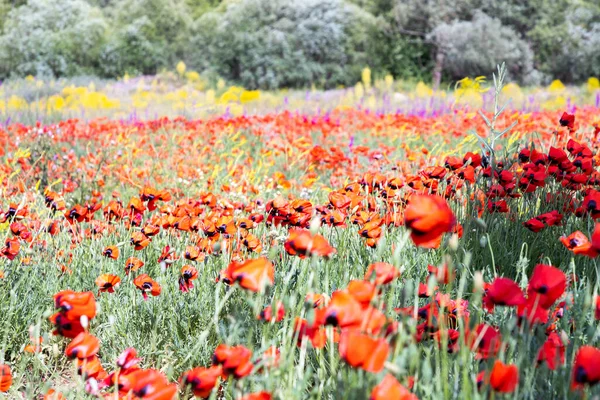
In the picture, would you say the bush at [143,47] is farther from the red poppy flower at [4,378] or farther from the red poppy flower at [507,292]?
the red poppy flower at [507,292]

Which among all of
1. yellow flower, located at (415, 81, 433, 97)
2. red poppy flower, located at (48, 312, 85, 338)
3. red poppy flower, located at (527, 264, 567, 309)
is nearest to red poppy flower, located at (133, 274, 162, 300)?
red poppy flower, located at (48, 312, 85, 338)

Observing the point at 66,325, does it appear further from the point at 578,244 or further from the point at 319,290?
the point at 578,244

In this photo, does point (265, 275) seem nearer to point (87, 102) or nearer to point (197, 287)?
point (197, 287)

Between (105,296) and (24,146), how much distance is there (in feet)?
10.4

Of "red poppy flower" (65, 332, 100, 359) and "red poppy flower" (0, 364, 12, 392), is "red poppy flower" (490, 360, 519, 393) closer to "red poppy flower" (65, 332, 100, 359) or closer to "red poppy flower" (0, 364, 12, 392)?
"red poppy flower" (65, 332, 100, 359)

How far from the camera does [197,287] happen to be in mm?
2174

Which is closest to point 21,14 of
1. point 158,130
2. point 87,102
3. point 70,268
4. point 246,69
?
point 246,69

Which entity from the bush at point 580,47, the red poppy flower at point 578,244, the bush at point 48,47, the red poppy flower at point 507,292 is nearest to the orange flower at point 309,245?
the red poppy flower at point 507,292

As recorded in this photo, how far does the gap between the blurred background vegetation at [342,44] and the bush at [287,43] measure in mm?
34

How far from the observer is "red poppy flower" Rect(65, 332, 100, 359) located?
1.17 m

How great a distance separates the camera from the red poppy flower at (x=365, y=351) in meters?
0.90

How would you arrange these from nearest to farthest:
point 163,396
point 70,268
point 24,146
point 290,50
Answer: point 163,396
point 70,268
point 24,146
point 290,50

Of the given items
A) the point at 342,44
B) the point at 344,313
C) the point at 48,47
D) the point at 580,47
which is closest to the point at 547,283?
the point at 344,313

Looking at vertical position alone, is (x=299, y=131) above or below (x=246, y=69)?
above
